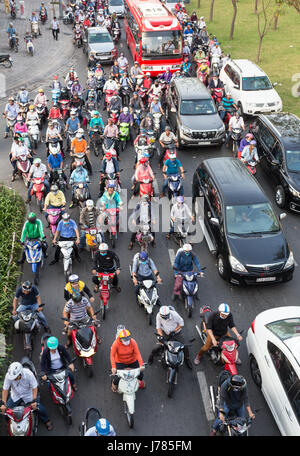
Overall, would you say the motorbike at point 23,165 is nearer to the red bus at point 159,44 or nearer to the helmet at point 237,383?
the helmet at point 237,383

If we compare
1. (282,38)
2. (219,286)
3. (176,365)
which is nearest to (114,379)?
(176,365)

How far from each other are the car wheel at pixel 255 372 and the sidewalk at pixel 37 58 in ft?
70.9

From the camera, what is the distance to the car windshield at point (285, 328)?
8.05m

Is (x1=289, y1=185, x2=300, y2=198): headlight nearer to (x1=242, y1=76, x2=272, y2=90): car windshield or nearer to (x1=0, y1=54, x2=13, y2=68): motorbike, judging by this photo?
(x1=242, y1=76, x2=272, y2=90): car windshield

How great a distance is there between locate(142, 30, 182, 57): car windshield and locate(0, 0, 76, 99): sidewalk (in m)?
6.81

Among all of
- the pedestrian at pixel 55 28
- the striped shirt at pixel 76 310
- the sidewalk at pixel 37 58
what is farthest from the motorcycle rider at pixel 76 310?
the pedestrian at pixel 55 28

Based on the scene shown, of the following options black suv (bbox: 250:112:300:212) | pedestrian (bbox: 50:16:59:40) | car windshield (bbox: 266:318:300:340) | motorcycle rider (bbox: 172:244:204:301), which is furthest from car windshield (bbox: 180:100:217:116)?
pedestrian (bbox: 50:16:59:40)

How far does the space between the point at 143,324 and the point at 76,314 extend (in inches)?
71.5

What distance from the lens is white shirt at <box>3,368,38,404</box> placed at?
7.64 metres

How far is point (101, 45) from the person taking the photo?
30.2 m

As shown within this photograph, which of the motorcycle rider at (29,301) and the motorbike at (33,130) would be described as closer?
the motorcycle rider at (29,301)

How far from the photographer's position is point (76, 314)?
30.6 ft

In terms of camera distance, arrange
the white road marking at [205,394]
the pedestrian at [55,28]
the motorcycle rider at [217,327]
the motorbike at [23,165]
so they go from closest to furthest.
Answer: the white road marking at [205,394] → the motorcycle rider at [217,327] → the motorbike at [23,165] → the pedestrian at [55,28]

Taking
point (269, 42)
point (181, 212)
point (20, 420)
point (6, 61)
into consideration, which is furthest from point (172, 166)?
point (269, 42)
